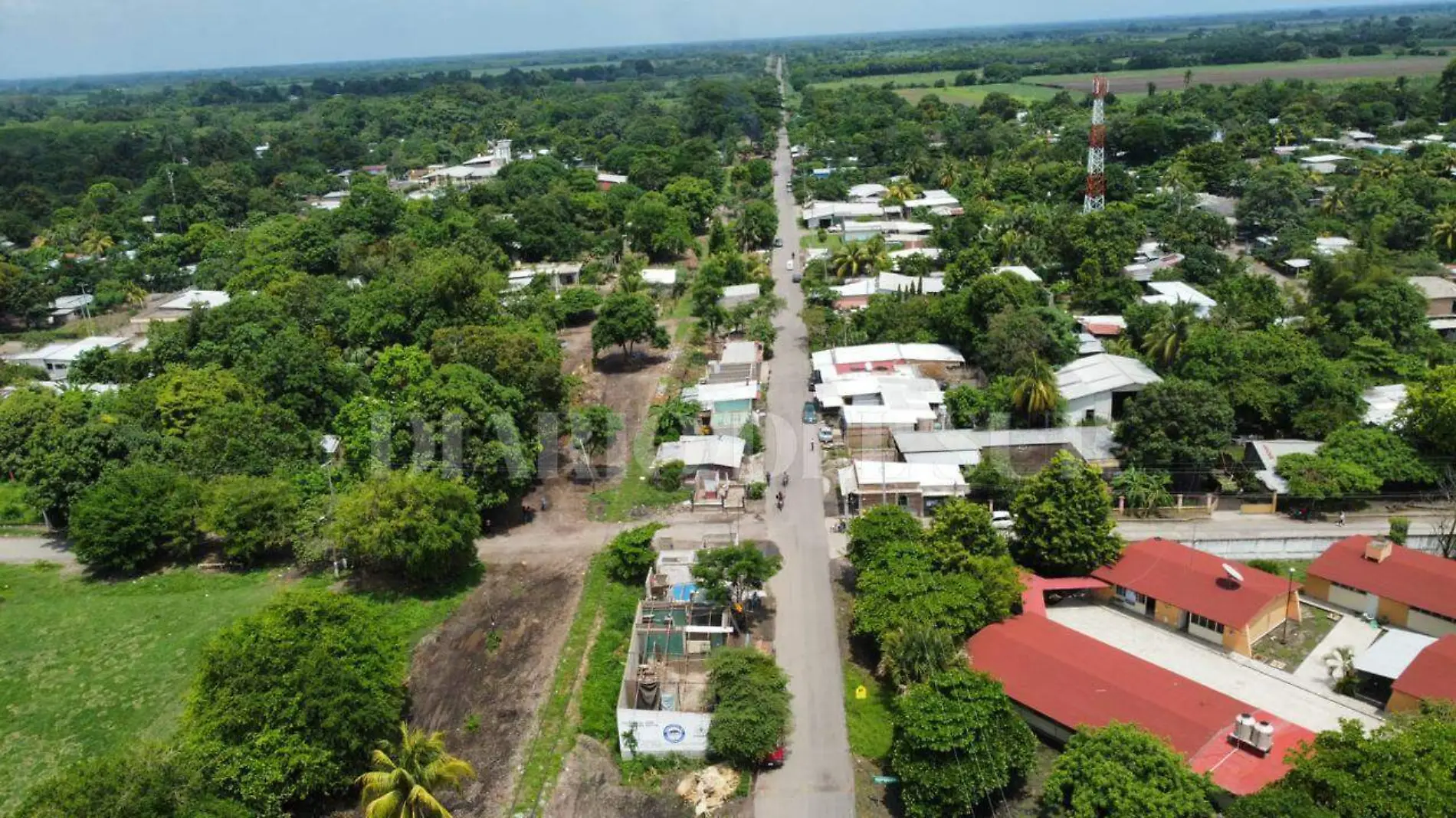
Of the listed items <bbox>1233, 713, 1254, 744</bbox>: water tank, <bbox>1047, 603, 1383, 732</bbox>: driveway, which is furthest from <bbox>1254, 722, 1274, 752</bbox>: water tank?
<bbox>1047, 603, 1383, 732</bbox>: driveway

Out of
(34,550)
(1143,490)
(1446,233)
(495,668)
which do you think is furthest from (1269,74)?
(34,550)

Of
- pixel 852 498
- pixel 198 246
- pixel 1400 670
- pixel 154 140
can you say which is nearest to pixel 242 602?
pixel 852 498

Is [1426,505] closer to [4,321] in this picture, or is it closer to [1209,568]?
[1209,568]

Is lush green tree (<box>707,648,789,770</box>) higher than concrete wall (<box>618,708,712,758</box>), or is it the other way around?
lush green tree (<box>707,648,789,770</box>)

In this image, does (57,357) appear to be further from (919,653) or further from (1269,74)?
(1269,74)

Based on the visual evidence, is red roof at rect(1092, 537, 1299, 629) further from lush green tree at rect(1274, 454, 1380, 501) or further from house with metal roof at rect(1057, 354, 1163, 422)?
house with metal roof at rect(1057, 354, 1163, 422)

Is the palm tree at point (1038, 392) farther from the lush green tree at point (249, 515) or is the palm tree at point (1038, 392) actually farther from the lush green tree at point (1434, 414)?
the lush green tree at point (249, 515)
